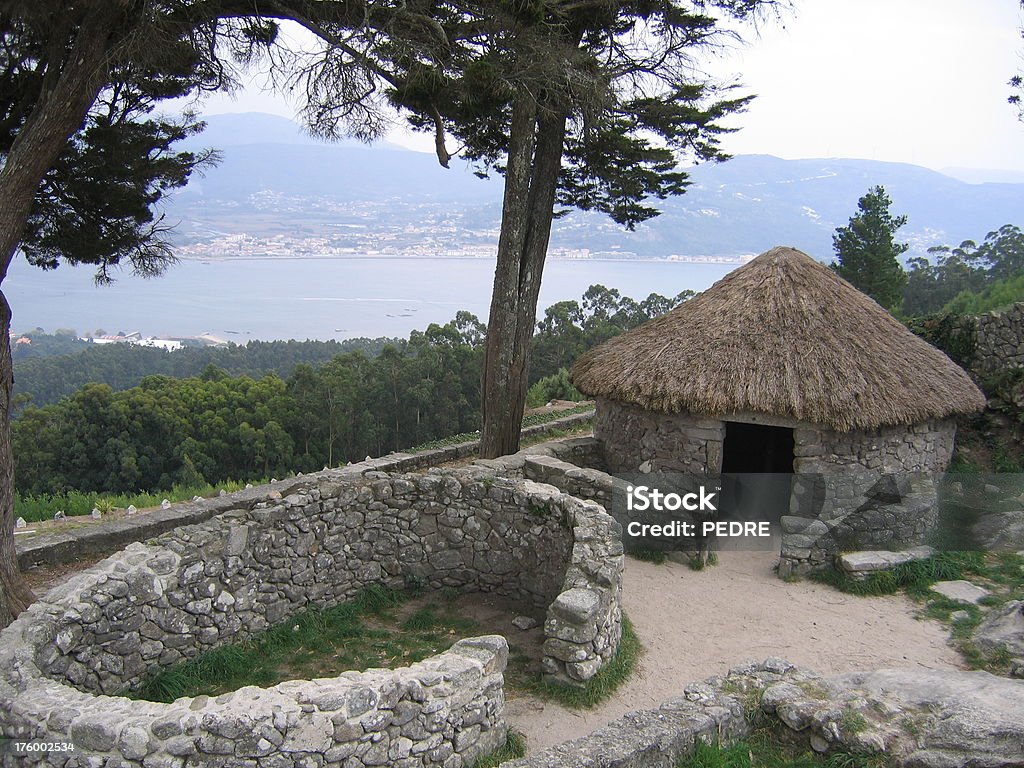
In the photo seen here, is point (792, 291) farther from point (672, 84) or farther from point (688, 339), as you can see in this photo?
point (672, 84)

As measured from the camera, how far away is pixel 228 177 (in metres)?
121

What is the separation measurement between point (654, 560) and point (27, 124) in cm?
748

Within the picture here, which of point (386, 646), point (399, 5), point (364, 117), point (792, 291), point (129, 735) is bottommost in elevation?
point (386, 646)

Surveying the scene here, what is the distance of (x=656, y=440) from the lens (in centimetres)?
970

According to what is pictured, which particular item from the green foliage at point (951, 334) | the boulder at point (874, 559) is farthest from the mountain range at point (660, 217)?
the boulder at point (874, 559)

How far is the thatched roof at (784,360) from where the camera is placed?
29.0 ft

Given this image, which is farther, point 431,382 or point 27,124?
point 431,382

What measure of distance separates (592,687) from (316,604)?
2.72m

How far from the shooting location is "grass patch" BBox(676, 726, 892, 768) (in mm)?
4254

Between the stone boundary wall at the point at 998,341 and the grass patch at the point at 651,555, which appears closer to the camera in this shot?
the grass patch at the point at 651,555

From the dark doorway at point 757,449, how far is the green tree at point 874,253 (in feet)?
32.4

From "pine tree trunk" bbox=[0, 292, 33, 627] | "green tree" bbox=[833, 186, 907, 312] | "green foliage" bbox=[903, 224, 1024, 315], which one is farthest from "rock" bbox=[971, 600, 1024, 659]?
"green foliage" bbox=[903, 224, 1024, 315]

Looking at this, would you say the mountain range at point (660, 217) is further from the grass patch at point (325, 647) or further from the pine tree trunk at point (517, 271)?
the grass patch at point (325, 647)

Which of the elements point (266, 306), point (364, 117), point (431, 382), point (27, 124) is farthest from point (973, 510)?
point (266, 306)
